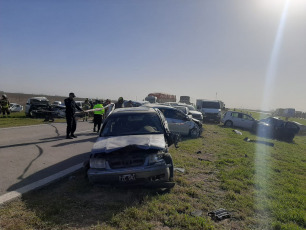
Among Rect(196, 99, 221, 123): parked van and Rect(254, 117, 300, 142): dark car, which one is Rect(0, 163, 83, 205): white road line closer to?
Rect(254, 117, 300, 142): dark car

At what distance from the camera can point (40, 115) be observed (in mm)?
19328

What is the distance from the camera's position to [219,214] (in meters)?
3.64

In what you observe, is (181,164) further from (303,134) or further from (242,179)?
(303,134)

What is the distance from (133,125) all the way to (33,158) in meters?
3.45

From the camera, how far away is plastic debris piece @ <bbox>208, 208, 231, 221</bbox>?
3555mm

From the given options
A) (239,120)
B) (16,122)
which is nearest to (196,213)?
(16,122)

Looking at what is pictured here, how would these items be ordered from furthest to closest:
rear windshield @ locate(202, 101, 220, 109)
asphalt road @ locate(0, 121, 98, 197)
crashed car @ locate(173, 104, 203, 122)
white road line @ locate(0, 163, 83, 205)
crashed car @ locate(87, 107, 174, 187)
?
rear windshield @ locate(202, 101, 220, 109)
crashed car @ locate(173, 104, 203, 122)
asphalt road @ locate(0, 121, 98, 197)
crashed car @ locate(87, 107, 174, 187)
white road line @ locate(0, 163, 83, 205)

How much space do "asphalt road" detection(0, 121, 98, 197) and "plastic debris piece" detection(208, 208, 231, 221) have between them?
389 cm

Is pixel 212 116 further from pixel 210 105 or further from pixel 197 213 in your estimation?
pixel 197 213

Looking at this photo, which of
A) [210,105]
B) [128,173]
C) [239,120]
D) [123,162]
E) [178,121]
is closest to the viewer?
[128,173]

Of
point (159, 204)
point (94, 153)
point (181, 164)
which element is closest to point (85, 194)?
point (94, 153)

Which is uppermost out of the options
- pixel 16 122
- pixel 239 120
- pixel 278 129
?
pixel 239 120

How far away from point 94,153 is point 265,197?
374 cm

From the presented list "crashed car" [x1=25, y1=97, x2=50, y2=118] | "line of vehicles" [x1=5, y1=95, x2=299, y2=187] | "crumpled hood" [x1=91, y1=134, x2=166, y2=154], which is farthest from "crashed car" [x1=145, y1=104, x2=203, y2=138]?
"crashed car" [x1=25, y1=97, x2=50, y2=118]
